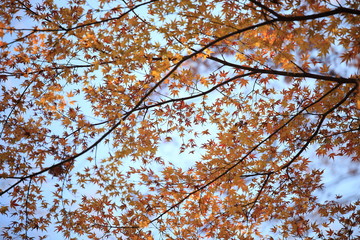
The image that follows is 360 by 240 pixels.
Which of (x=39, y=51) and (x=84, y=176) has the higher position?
(x=39, y=51)

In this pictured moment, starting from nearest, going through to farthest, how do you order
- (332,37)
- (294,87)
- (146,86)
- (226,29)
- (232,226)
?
(332,37) < (226,29) < (146,86) < (294,87) < (232,226)

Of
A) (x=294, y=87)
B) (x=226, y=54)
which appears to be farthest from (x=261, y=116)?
(x=226, y=54)

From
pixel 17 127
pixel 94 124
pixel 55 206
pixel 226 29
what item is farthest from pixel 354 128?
pixel 17 127

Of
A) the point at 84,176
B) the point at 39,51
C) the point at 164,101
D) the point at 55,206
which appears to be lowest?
the point at 55,206

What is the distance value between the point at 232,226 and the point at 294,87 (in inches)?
115

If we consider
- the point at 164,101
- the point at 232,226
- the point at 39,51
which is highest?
the point at 39,51

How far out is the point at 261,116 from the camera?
18.2 ft

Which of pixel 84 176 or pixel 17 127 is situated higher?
pixel 17 127

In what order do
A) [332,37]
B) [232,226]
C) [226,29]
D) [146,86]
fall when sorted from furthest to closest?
1. [232,226]
2. [146,86]
3. [226,29]
4. [332,37]

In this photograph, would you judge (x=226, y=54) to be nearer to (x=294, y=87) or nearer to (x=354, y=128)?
(x=294, y=87)

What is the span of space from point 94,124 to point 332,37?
158 inches

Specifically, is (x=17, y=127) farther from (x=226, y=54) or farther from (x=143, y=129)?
(x=226, y=54)

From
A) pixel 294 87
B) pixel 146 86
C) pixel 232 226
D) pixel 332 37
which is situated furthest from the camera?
pixel 232 226

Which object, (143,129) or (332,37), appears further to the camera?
(143,129)
